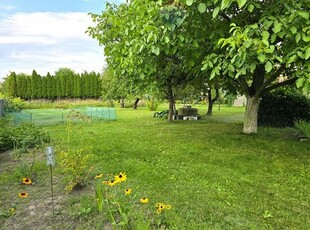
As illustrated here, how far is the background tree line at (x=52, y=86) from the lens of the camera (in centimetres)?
3149

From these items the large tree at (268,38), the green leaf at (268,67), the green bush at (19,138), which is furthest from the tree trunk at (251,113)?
the green bush at (19,138)

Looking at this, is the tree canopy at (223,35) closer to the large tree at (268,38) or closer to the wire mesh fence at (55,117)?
the large tree at (268,38)

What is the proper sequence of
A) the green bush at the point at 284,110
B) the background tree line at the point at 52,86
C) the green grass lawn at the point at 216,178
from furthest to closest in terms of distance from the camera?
the background tree line at the point at 52,86, the green bush at the point at 284,110, the green grass lawn at the point at 216,178

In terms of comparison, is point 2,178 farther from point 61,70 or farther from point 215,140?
point 61,70

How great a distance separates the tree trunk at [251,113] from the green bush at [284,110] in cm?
363

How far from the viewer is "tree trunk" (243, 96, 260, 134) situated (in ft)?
24.3

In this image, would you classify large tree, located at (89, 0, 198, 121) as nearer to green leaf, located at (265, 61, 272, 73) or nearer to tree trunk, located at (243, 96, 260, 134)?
green leaf, located at (265, 61, 272, 73)

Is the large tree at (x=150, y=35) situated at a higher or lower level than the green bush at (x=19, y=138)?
higher

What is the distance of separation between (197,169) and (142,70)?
1.96 meters

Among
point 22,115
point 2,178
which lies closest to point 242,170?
point 2,178

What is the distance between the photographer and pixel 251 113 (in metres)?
7.57

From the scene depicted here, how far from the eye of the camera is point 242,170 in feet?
15.0

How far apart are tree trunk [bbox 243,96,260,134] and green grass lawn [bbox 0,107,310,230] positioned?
819mm

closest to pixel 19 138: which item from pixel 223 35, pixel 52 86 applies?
pixel 223 35
